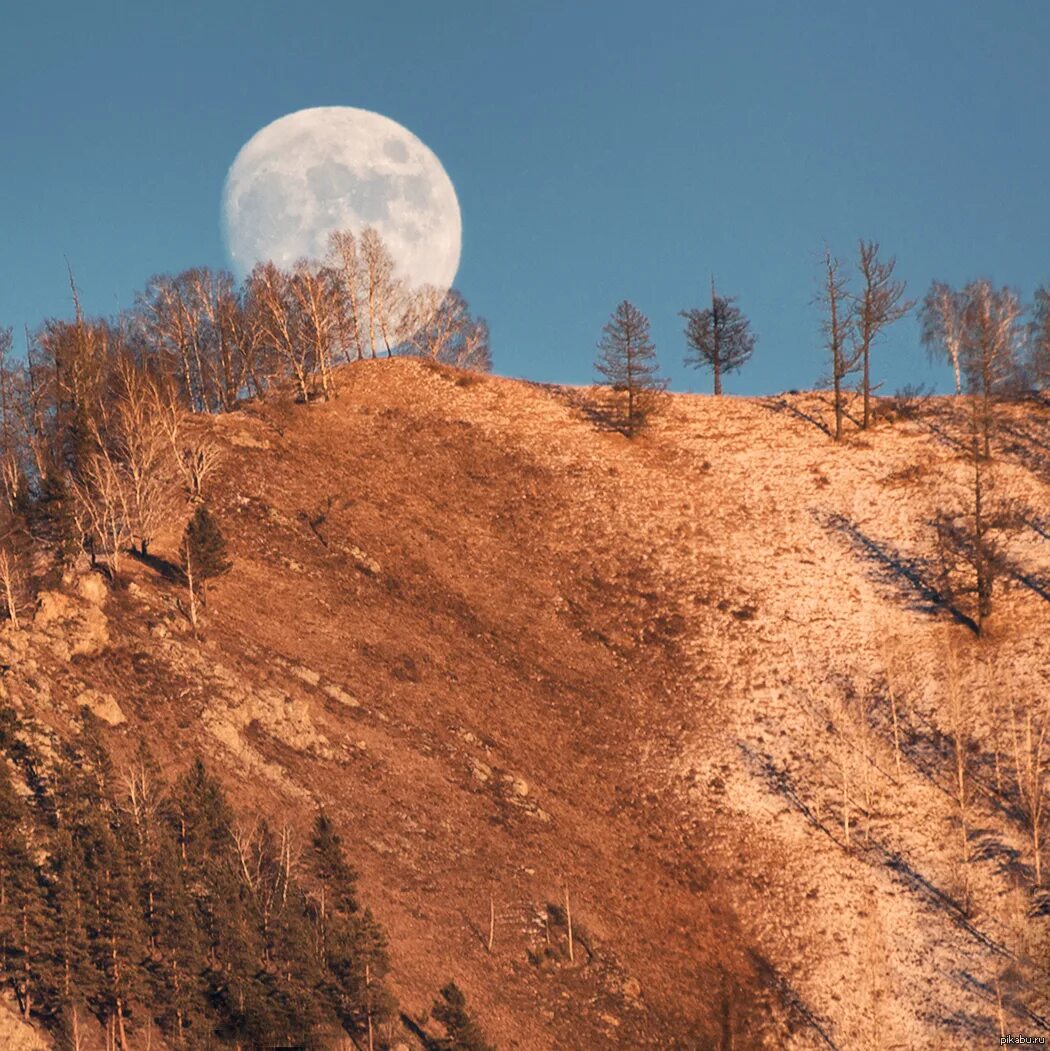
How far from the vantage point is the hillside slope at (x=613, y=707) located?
36.7 m

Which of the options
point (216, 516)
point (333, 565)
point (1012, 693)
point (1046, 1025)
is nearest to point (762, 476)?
point (1012, 693)

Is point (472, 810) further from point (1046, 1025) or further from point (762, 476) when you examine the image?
point (762, 476)

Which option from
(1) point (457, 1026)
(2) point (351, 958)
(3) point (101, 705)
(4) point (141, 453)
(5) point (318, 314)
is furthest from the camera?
(5) point (318, 314)

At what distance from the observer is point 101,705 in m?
38.7

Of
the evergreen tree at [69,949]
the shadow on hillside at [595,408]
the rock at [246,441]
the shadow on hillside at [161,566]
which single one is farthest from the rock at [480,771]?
the shadow on hillside at [595,408]

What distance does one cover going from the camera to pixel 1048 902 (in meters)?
38.7

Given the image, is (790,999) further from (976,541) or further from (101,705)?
(976,541)

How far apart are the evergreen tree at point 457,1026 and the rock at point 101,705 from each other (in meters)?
15.2

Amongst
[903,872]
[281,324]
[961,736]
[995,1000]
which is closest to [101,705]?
[903,872]

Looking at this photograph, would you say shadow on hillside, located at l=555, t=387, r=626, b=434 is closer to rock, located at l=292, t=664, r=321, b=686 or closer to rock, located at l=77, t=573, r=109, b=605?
rock, located at l=292, t=664, r=321, b=686

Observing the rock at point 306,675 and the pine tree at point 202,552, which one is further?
the pine tree at point 202,552

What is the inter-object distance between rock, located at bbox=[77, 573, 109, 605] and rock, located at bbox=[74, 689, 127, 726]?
5.00 m

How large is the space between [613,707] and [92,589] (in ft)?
70.7

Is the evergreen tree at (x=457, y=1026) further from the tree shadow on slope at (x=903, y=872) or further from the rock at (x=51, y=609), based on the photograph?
the rock at (x=51, y=609)
